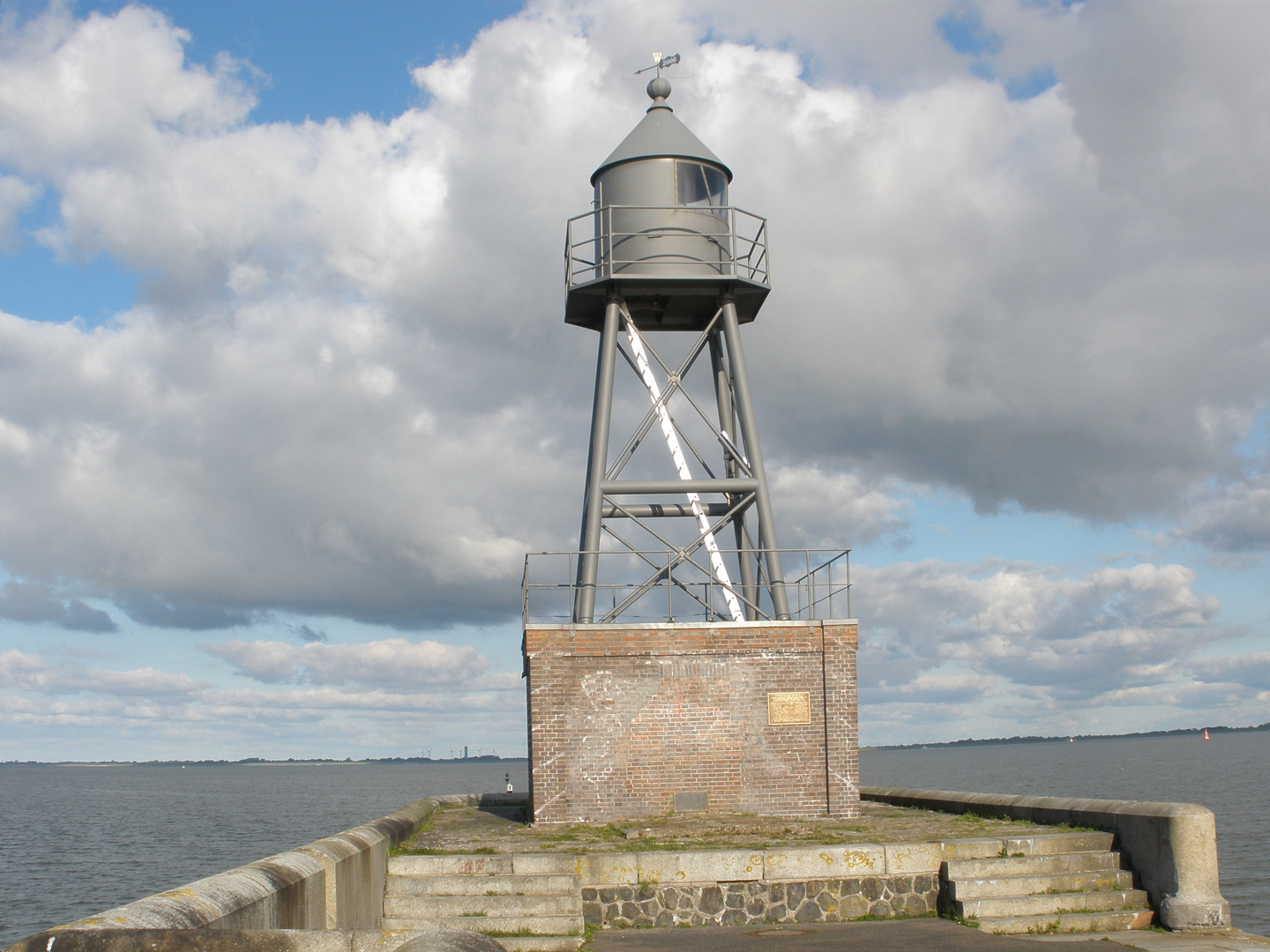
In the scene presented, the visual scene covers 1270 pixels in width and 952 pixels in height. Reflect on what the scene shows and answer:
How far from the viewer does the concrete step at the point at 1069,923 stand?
33.3 ft

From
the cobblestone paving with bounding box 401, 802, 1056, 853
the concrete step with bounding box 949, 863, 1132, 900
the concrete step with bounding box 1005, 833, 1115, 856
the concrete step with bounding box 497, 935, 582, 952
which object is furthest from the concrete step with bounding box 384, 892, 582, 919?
the concrete step with bounding box 1005, 833, 1115, 856

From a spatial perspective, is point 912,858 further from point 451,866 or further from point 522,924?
point 451,866

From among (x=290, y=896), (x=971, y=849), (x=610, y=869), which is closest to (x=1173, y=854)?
(x=971, y=849)

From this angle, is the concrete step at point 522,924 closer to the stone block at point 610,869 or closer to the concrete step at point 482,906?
the concrete step at point 482,906

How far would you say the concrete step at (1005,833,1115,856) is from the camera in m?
11.2

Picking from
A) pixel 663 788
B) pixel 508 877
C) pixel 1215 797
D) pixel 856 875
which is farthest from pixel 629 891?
pixel 1215 797

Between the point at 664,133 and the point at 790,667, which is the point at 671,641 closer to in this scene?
the point at 790,667

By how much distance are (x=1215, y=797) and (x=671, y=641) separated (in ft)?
156

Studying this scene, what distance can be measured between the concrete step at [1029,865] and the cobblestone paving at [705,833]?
725 mm

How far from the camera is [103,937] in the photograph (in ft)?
14.6

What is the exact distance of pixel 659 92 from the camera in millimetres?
17516

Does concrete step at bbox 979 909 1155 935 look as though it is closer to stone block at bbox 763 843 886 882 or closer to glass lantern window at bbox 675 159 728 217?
stone block at bbox 763 843 886 882

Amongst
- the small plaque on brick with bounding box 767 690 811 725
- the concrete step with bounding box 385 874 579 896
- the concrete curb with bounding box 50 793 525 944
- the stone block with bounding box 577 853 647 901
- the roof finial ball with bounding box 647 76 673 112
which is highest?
the roof finial ball with bounding box 647 76 673 112

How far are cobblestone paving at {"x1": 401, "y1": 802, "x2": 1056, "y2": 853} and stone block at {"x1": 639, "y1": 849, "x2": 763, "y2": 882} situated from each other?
1.72 ft
